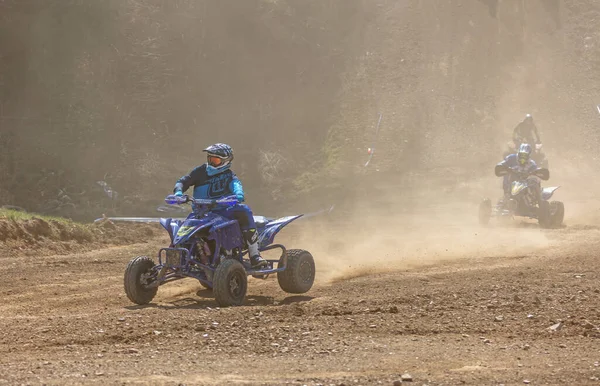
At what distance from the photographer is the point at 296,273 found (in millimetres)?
12055

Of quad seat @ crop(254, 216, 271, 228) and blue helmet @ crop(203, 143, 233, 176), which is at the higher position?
blue helmet @ crop(203, 143, 233, 176)

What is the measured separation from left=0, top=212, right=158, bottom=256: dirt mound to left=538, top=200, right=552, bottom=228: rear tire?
35.2 feet

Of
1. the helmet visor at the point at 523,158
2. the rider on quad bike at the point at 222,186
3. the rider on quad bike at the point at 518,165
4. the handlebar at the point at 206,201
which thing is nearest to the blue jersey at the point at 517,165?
the rider on quad bike at the point at 518,165

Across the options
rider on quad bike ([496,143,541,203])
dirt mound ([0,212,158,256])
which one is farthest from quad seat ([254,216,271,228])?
rider on quad bike ([496,143,541,203])

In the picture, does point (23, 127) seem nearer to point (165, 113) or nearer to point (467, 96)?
point (165, 113)

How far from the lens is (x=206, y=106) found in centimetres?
3606

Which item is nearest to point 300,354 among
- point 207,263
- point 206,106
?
point 207,263

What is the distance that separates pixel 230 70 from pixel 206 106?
2810 mm

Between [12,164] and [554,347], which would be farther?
[12,164]

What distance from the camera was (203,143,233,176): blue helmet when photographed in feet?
38.5

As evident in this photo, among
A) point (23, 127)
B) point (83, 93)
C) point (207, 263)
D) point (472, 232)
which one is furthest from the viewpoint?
point (83, 93)

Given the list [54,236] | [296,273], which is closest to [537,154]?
[54,236]

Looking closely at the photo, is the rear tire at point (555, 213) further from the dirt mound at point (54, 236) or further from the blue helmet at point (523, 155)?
the dirt mound at point (54, 236)

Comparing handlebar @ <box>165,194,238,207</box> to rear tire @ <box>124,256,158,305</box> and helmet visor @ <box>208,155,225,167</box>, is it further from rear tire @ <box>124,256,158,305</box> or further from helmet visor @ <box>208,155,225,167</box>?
rear tire @ <box>124,256,158,305</box>
